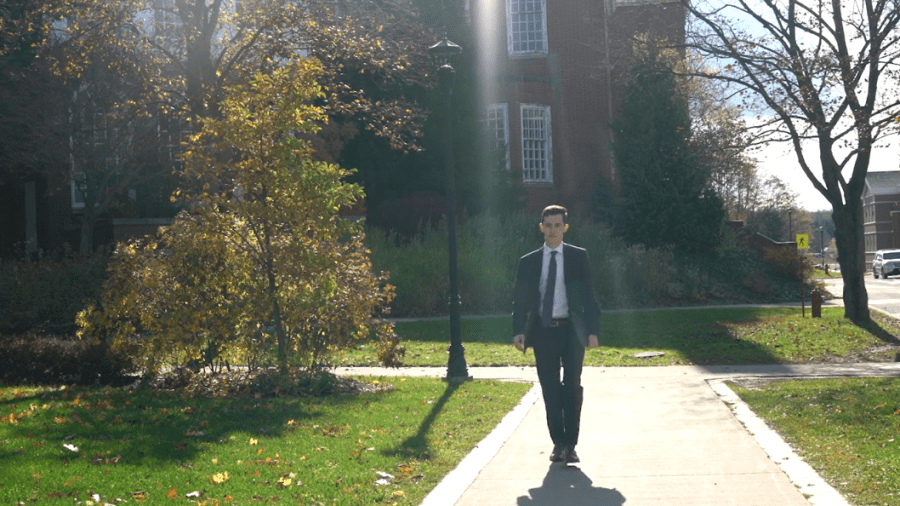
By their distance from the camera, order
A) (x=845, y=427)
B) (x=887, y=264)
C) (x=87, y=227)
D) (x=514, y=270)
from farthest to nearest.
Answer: (x=887, y=264), (x=514, y=270), (x=87, y=227), (x=845, y=427)

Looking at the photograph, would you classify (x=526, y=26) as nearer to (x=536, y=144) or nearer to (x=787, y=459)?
(x=536, y=144)

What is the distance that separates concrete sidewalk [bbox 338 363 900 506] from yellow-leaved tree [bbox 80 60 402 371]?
304 cm

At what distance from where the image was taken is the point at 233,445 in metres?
8.56

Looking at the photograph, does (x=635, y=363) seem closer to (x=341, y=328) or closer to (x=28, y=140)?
(x=341, y=328)

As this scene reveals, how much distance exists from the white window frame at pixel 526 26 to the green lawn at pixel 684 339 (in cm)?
1414

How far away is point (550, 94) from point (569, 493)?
30.9m

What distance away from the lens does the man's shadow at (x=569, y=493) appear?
6539mm

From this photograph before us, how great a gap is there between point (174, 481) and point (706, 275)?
27142 mm

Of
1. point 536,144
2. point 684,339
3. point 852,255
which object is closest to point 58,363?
point 684,339

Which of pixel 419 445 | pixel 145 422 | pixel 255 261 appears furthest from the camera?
pixel 255 261

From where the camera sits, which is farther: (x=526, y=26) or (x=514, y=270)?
(x=526, y=26)

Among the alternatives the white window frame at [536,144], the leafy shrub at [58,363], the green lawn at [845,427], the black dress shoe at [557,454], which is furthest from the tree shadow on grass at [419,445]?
the white window frame at [536,144]

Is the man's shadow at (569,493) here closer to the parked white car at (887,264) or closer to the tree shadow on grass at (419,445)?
the tree shadow on grass at (419,445)

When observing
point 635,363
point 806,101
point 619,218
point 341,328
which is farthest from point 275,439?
point 619,218
